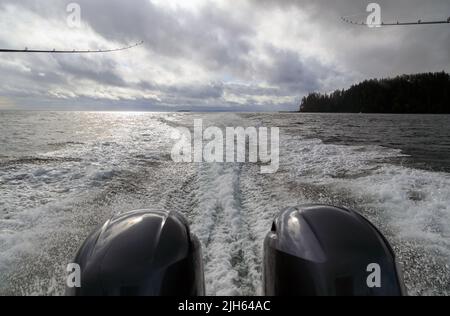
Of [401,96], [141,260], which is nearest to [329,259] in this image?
[141,260]

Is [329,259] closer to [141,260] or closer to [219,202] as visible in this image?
[141,260]

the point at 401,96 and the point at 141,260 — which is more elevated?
the point at 401,96

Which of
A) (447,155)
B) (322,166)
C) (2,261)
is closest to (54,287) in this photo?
(2,261)

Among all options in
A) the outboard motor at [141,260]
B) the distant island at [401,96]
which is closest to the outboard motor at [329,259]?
the outboard motor at [141,260]

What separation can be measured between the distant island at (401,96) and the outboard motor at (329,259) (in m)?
109

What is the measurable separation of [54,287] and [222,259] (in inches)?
60.6

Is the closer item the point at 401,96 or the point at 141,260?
the point at 141,260

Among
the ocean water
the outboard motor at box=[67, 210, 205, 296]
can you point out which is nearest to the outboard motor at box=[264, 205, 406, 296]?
the outboard motor at box=[67, 210, 205, 296]

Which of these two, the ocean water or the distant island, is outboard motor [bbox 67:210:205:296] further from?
Result: the distant island

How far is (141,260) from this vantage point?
65.1 inches

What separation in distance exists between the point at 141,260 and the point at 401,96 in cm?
11236

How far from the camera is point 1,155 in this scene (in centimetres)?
806
